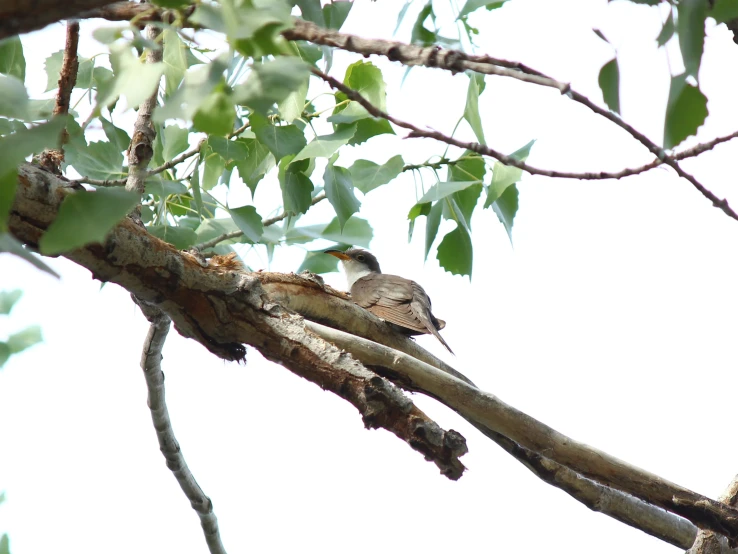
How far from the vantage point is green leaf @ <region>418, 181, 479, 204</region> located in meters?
3.32

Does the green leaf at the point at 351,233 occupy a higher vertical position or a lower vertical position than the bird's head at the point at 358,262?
lower

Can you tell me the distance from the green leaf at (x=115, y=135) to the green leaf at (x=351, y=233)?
122 cm

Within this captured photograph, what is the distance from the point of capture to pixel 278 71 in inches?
59.4

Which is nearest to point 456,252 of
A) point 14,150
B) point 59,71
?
point 59,71

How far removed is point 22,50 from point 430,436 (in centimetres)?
260

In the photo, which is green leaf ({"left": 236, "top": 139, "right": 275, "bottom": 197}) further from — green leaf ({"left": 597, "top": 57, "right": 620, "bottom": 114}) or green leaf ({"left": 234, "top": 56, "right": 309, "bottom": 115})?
green leaf ({"left": 597, "top": 57, "right": 620, "bottom": 114})

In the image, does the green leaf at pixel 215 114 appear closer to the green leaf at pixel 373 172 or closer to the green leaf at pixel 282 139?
the green leaf at pixel 282 139

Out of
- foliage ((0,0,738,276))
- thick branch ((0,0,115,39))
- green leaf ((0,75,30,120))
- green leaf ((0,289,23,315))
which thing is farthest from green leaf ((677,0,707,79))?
green leaf ((0,289,23,315))

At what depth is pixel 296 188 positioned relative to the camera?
3.59 metres

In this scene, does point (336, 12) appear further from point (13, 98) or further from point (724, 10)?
point (724, 10)

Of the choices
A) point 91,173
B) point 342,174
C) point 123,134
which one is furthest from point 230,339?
point 123,134

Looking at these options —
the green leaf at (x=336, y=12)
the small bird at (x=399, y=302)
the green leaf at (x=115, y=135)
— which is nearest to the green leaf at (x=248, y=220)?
the green leaf at (x=115, y=135)

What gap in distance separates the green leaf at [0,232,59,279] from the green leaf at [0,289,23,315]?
144 inches

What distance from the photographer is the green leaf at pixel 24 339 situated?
187 inches
